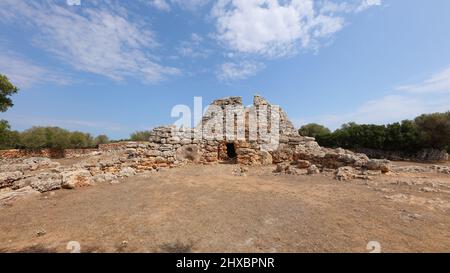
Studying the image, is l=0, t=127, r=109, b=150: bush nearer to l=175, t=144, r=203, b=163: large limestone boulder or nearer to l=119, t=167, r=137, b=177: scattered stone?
l=175, t=144, r=203, b=163: large limestone boulder

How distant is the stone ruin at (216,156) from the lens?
23.5ft

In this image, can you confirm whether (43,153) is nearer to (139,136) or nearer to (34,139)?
(34,139)

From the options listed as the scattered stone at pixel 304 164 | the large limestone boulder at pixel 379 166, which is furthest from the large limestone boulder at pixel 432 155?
the scattered stone at pixel 304 164

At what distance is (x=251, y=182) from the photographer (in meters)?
7.45

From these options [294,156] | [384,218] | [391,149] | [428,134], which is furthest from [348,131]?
[384,218]

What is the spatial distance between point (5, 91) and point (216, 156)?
14.3 m

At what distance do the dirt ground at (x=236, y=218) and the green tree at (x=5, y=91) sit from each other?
12707 millimetres

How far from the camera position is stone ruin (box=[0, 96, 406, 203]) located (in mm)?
7168

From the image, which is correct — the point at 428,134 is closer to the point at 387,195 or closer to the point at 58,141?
the point at 387,195

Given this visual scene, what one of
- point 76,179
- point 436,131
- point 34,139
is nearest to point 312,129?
point 436,131

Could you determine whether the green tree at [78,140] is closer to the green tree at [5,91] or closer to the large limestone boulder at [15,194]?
A: the green tree at [5,91]

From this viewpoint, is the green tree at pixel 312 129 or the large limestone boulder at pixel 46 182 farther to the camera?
the green tree at pixel 312 129

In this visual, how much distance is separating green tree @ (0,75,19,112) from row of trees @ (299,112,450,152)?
31215mm
